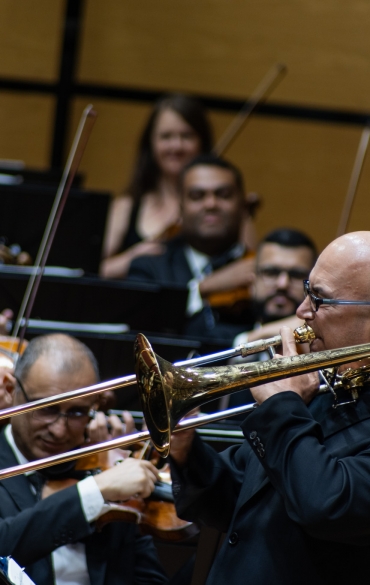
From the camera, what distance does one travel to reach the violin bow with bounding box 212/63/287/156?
5.67 m

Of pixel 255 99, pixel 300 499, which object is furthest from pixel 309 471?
pixel 255 99

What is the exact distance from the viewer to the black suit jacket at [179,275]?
12.2 feet

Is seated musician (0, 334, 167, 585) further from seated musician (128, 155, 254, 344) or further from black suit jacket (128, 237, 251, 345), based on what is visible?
seated musician (128, 155, 254, 344)

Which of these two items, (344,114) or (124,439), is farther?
(344,114)

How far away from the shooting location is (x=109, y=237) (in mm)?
4441

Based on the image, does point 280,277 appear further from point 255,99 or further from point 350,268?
point 255,99

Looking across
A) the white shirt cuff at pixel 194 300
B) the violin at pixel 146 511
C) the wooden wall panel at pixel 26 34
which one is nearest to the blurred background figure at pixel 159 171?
the white shirt cuff at pixel 194 300

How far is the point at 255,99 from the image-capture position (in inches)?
225

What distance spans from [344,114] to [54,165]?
1.76 meters

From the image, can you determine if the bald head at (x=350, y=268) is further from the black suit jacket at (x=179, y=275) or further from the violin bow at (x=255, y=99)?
the violin bow at (x=255, y=99)

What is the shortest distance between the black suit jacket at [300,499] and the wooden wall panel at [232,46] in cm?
418

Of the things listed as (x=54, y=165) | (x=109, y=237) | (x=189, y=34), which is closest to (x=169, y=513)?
(x=109, y=237)

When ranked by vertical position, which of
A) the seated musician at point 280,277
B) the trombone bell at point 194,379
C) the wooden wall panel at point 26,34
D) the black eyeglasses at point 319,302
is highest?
the wooden wall panel at point 26,34

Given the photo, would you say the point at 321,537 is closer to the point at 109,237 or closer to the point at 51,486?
the point at 51,486
